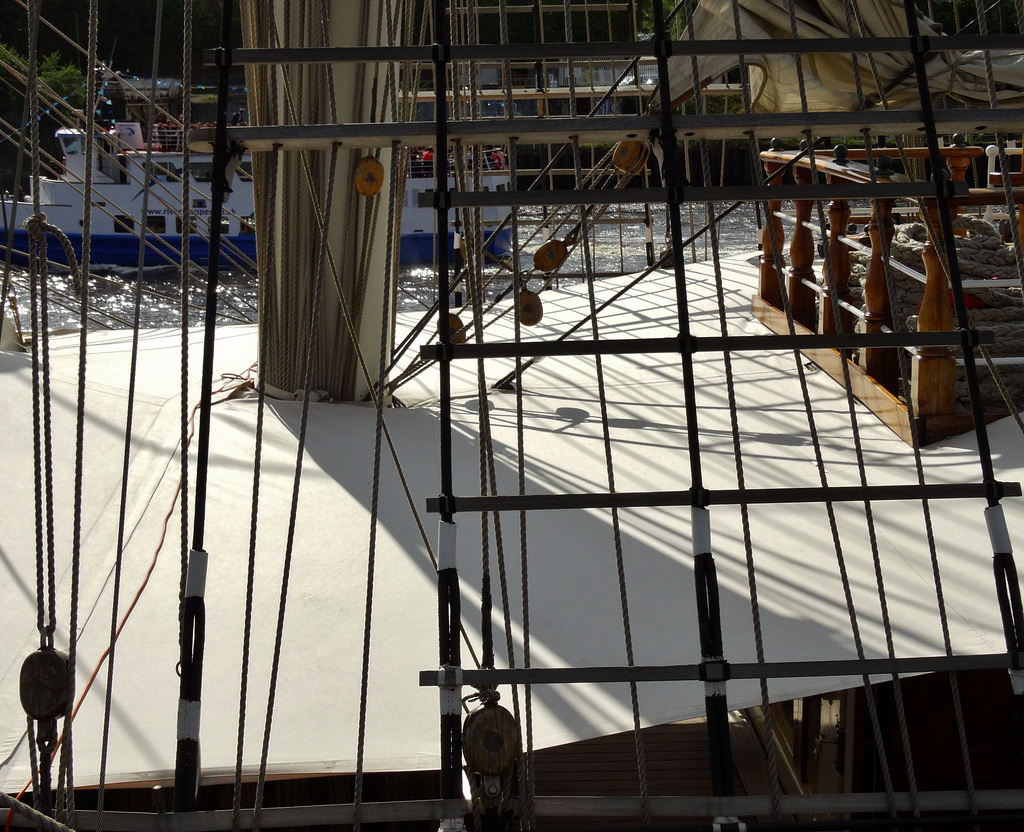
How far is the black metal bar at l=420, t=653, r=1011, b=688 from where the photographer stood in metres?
1.44

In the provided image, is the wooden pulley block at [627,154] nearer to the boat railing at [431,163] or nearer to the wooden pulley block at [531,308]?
the wooden pulley block at [531,308]

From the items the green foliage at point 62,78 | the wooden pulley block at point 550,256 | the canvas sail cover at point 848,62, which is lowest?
the wooden pulley block at point 550,256

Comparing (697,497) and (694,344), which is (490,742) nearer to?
(697,497)

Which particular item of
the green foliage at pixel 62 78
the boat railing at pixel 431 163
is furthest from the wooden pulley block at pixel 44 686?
the green foliage at pixel 62 78

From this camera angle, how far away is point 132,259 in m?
18.6

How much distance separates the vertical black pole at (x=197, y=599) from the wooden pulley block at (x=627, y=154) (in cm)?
198

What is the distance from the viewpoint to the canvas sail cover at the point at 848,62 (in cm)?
318

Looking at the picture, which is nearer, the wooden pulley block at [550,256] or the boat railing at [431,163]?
the wooden pulley block at [550,256]

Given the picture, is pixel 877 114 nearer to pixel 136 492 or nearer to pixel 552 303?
pixel 136 492

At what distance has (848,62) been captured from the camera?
3342mm

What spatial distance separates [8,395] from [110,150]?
58.4 feet

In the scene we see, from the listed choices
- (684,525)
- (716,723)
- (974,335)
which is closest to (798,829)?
(716,723)

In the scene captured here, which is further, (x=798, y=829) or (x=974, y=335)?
(x=974, y=335)


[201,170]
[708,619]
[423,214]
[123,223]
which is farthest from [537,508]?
[201,170]
